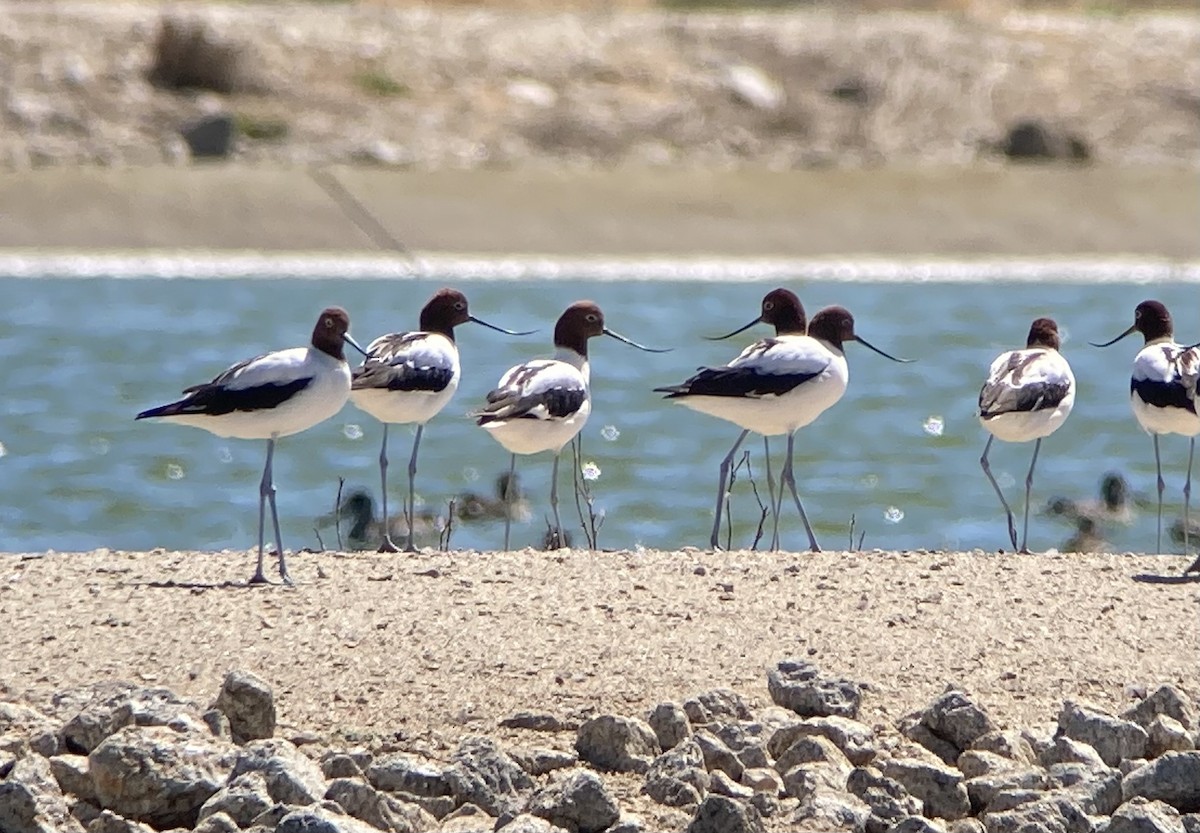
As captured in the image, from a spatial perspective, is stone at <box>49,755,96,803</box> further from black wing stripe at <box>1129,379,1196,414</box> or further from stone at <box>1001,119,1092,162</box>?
stone at <box>1001,119,1092,162</box>

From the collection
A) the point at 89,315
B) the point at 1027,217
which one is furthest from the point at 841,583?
the point at 1027,217

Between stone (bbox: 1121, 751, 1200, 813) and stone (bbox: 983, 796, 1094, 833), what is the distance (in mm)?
218

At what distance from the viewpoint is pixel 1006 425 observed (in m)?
9.80

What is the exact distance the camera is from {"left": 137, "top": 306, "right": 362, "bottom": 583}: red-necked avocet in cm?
854

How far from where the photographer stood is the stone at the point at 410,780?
6617mm

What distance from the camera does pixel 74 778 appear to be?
6.59 meters

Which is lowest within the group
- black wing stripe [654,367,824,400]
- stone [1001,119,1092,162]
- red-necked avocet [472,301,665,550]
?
red-necked avocet [472,301,665,550]

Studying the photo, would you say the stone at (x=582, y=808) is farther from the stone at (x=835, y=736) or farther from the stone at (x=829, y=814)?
the stone at (x=835, y=736)

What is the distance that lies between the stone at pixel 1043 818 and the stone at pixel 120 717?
2081mm

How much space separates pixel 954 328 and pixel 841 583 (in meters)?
14.6

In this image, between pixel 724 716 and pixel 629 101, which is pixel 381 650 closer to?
pixel 724 716

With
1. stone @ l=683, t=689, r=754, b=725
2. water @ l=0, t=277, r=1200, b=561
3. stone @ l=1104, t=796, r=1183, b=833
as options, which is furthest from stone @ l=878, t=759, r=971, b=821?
water @ l=0, t=277, r=1200, b=561

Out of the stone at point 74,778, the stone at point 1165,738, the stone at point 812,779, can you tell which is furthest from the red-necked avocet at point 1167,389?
the stone at point 74,778

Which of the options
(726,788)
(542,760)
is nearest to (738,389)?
(542,760)
